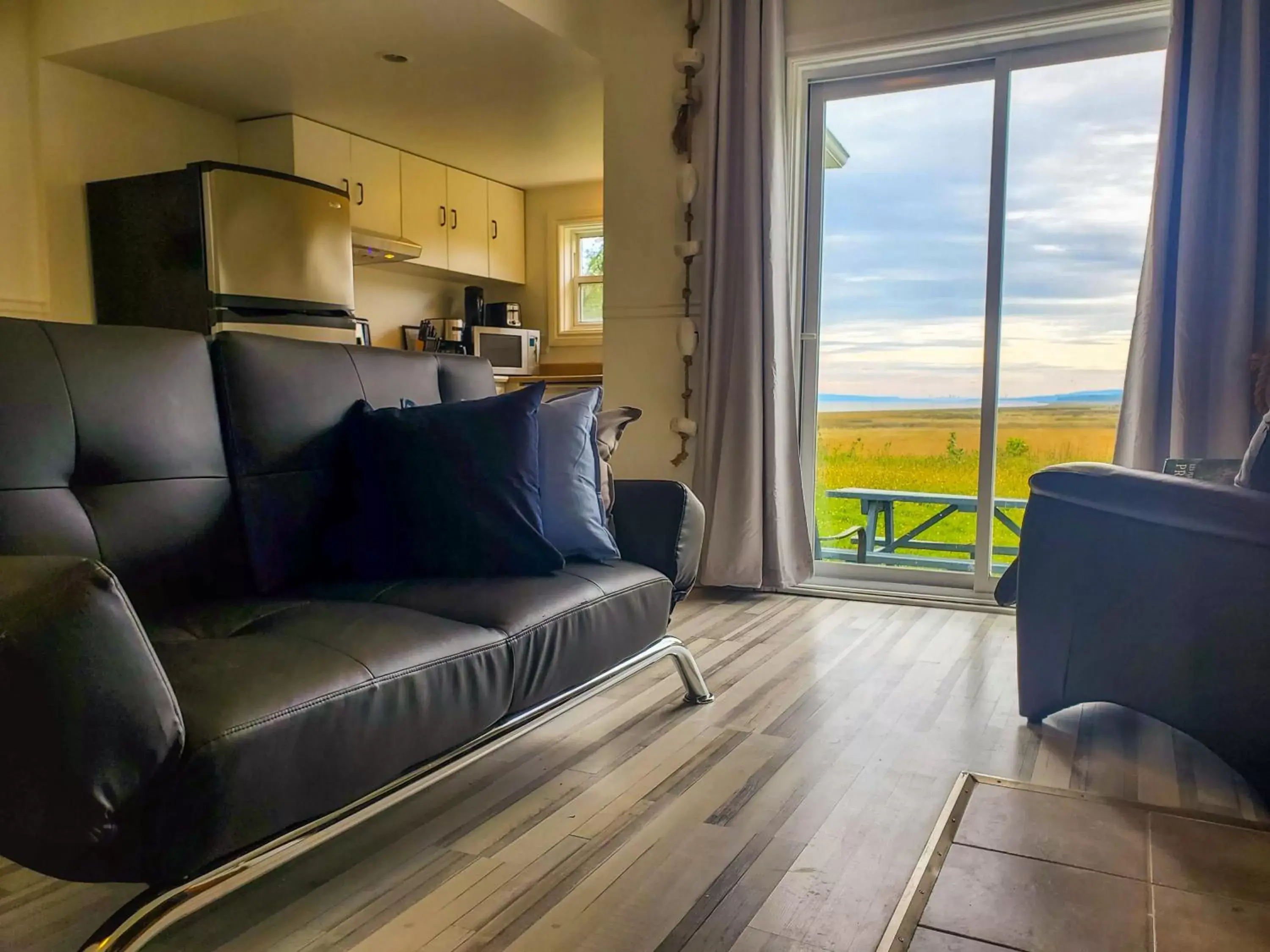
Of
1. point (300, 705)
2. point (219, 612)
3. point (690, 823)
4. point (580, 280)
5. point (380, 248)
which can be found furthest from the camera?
point (580, 280)

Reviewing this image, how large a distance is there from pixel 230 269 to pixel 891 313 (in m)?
2.78

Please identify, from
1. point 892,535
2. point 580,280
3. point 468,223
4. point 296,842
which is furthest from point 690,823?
point 580,280

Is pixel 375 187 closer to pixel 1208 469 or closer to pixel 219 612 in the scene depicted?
pixel 219 612

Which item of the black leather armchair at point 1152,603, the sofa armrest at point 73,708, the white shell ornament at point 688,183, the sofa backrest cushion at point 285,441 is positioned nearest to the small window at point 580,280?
the white shell ornament at point 688,183

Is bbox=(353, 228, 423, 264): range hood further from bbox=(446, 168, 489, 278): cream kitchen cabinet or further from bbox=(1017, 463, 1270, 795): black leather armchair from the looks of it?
bbox=(1017, 463, 1270, 795): black leather armchair

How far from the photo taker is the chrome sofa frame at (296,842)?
3.27 ft

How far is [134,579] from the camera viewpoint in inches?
60.3

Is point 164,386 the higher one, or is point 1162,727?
point 164,386

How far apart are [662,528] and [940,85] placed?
2524 millimetres

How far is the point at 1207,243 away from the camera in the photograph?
113 inches

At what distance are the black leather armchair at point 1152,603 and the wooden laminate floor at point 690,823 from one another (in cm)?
13

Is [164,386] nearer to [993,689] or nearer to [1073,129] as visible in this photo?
[993,689]

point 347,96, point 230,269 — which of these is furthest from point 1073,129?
point 230,269

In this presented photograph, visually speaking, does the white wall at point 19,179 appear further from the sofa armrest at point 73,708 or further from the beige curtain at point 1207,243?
the beige curtain at point 1207,243
